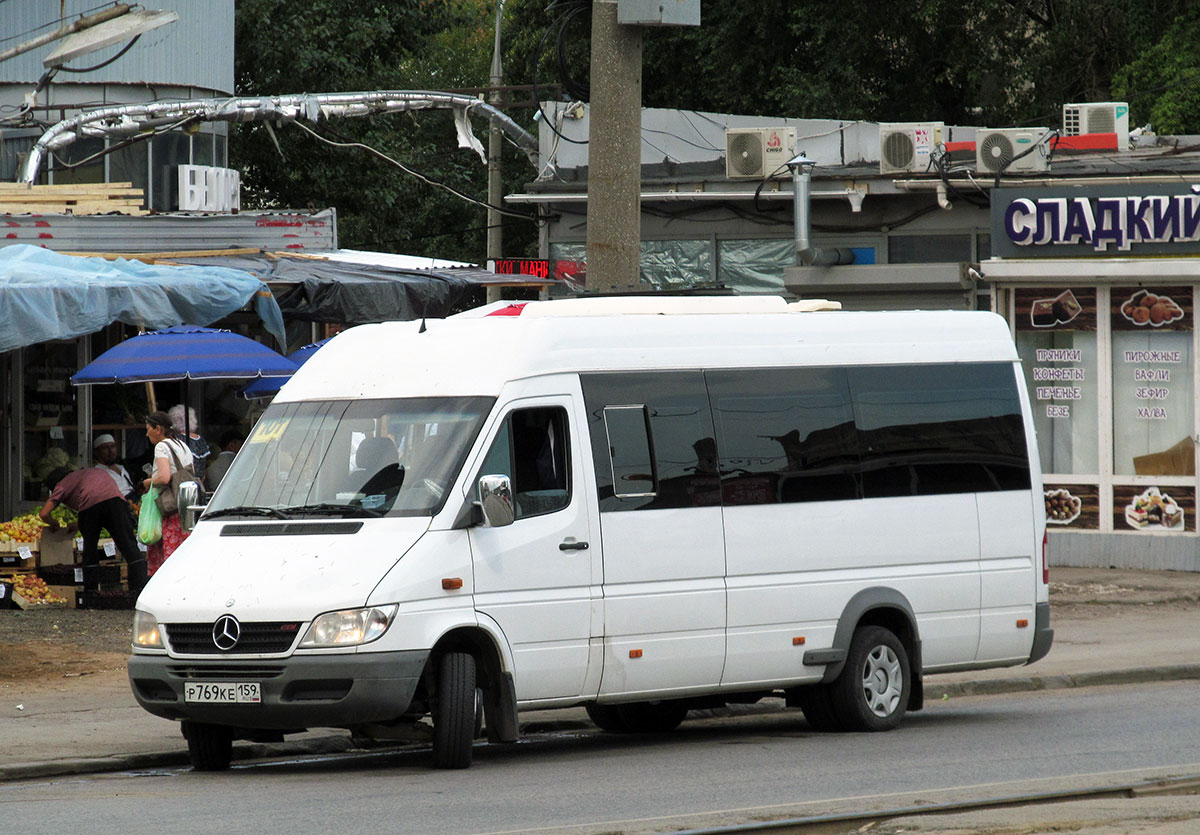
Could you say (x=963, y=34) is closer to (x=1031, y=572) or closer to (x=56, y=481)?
(x=56, y=481)

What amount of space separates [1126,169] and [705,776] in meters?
13.4

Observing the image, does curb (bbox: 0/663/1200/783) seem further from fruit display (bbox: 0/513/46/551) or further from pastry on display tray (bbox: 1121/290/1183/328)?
pastry on display tray (bbox: 1121/290/1183/328)

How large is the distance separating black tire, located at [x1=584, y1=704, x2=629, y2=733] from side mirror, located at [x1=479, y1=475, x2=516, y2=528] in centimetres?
280

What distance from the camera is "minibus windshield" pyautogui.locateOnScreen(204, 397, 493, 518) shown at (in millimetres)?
9664

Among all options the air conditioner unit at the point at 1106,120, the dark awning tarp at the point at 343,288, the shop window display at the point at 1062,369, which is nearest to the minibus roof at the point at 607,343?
the dark awning tarp at the point at 343,288

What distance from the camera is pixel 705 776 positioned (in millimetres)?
9586

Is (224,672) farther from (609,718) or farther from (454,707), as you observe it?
(609,718)

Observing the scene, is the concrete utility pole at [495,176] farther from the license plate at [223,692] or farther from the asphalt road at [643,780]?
the license plate at [223,692]

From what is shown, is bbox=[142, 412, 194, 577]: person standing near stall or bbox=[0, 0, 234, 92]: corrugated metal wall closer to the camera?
bbox=[142, 412, 194, 577]: person standing near stall

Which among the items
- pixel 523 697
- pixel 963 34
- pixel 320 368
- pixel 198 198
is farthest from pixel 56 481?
pixel 963 34

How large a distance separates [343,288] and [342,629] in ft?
38.2

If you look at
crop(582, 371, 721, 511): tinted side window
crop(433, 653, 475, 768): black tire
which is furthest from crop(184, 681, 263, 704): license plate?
crop(582, 371, 721, 511): tinted side window

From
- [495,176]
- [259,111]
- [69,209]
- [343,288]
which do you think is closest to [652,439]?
[343,288]

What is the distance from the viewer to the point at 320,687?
9109 mm
